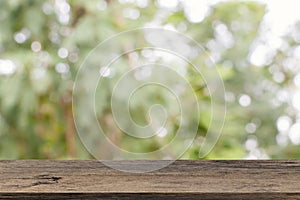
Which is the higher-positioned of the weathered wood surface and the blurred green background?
the blurred green background

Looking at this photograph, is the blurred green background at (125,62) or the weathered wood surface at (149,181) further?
the blurred green background at (125,62)

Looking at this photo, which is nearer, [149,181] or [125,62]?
[149,181]

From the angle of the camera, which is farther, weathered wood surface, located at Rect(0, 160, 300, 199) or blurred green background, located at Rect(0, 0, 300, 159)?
blurred green background, located at Rect(0, 0, 300, 159)

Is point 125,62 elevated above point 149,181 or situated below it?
above

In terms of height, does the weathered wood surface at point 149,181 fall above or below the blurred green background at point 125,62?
below
